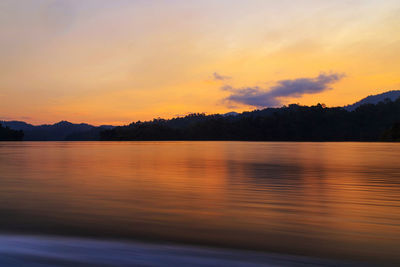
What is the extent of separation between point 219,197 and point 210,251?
399 centimetres

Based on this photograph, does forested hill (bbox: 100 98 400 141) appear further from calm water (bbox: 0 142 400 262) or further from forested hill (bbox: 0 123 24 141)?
calm water (bbox: 0 142 400 262)

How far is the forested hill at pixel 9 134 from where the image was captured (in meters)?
143

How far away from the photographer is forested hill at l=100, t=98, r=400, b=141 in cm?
13462

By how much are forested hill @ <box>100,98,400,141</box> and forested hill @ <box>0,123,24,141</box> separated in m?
36.8

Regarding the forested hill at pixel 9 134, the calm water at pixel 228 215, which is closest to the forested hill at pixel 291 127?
the forested hill at pixel 9 134

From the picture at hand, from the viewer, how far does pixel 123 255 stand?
391 cm

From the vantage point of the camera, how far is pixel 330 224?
17.7 ft

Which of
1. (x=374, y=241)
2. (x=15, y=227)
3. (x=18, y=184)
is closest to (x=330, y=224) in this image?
(x=374, y=241)

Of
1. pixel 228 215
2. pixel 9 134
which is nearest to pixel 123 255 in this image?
pixel 228 215

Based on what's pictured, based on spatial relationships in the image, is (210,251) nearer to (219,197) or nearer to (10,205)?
(219,197)

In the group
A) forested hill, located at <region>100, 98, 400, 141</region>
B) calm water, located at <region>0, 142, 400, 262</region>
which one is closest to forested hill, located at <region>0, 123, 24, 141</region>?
forested hill, located at <region>100, 98, 400, 141</region>

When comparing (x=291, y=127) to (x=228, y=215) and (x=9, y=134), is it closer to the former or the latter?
(x=9, y=134)

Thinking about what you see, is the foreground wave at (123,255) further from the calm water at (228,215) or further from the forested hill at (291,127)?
the forested hill at (291,127)

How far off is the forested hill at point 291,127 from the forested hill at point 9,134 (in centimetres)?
3679
